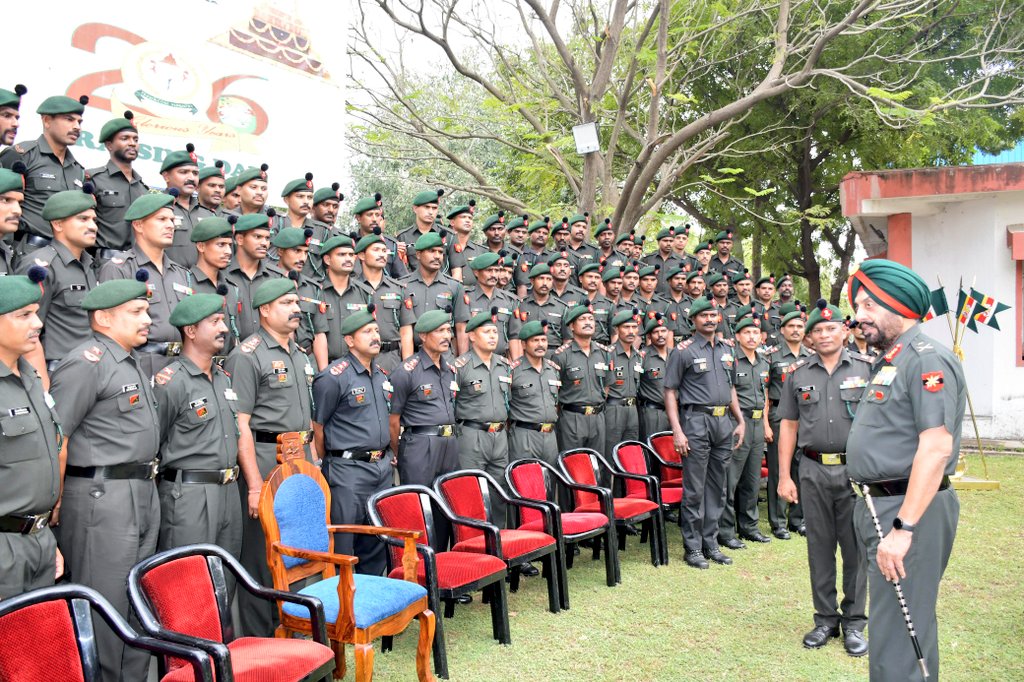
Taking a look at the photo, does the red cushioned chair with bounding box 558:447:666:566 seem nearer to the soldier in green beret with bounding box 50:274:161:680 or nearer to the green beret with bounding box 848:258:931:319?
the green beret with bounding box 848:258:931:319

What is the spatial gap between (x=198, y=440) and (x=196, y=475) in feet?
0.56

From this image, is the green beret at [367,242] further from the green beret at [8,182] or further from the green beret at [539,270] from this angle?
the green beret at [8,182]

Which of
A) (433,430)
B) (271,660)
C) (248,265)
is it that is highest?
(248,265)

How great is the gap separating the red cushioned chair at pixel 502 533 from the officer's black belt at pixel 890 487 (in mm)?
2317

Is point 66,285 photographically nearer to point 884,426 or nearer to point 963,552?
point 884,426

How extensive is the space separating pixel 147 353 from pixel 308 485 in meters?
1.22

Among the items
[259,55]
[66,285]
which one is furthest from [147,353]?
[259,55]

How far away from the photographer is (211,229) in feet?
16.7

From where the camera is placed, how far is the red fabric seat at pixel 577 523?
5833mm

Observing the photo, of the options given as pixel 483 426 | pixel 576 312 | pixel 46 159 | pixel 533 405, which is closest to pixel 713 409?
pixel 576 312

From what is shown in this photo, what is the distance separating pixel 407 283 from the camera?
22.6 feet

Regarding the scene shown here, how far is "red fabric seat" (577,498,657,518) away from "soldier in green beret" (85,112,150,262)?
378cm

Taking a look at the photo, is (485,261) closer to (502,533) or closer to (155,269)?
(502,533)

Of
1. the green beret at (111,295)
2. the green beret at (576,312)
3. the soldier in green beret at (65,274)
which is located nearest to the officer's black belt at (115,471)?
the green beret at (111,295)
